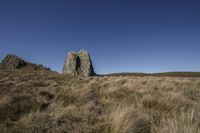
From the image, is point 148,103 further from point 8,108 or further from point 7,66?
point 7,66

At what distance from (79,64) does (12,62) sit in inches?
457

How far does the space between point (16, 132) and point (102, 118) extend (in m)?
1.68

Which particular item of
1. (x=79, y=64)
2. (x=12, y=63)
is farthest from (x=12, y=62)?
(x=79, y=64)

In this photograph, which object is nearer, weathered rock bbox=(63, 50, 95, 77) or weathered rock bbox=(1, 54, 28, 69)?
weathered rock bbox=(63, 50, 95, 77)

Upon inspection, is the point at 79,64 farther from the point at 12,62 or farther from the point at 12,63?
the point at 12,62

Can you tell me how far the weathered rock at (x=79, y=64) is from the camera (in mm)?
26516

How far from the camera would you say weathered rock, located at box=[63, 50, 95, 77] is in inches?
1044

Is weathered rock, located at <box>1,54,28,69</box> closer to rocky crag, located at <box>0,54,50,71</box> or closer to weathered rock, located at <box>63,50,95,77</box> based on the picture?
rocky crag, located at <box>0,54,50,71</box>

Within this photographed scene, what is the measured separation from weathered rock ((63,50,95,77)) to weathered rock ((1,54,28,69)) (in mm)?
7618

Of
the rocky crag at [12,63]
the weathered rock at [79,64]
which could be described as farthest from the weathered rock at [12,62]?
the weathered rock at [79,64]

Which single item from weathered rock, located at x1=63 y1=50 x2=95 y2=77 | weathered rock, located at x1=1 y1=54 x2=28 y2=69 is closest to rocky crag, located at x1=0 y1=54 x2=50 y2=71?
weathered rock, located at x1=1 y1=54 x2=28 y2=69

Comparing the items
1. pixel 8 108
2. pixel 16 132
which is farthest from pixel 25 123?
pixel 8 108

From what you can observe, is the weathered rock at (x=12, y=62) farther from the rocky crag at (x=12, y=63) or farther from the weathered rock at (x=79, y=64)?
the weathered rock at (x=79, y=64)

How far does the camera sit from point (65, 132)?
319cm
